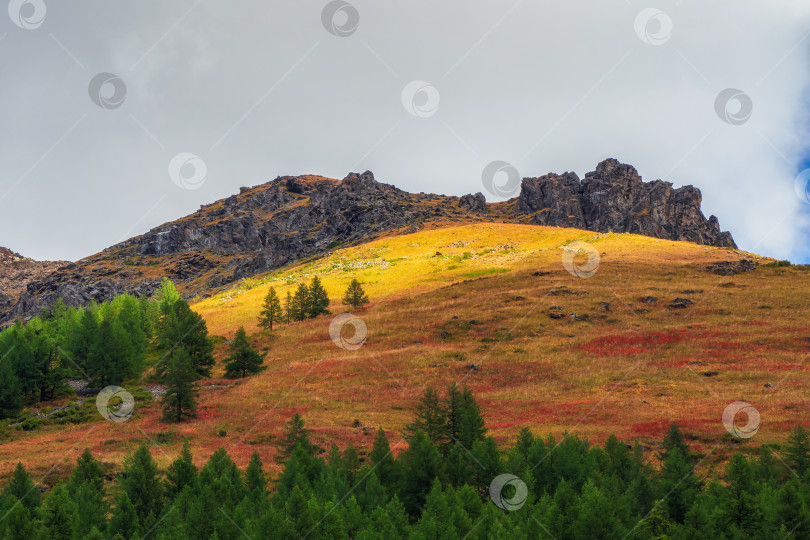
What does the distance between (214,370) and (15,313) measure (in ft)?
601

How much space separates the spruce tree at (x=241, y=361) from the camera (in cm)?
5797

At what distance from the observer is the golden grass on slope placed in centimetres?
3744

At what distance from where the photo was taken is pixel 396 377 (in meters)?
53.0

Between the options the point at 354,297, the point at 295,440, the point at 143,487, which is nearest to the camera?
the point at 143,487

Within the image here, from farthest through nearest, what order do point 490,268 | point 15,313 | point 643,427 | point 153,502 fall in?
point 15,313, point 490,268, point 643,427, point 153,502

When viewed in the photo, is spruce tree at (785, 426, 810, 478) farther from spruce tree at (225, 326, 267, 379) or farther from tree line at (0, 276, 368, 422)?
spruce tree at (225, 326, 267, 379)

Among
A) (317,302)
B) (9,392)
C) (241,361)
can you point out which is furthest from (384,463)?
(317,302)

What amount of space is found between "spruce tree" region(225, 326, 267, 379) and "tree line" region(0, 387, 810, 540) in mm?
27562

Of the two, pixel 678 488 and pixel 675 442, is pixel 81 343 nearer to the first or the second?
pixel 675 442

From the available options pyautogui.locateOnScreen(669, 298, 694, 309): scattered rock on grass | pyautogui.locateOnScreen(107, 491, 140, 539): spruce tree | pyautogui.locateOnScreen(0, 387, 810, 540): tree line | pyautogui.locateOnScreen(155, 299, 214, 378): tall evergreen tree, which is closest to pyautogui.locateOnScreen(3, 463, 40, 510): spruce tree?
pyautogui.locateOnScreen(0, 387, 810, 540): tree line

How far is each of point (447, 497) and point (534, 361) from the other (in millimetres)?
33377

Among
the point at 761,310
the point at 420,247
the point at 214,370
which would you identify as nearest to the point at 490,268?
the point at 420,247

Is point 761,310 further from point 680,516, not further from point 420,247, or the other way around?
point 420,247

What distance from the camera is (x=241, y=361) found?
58.0m
